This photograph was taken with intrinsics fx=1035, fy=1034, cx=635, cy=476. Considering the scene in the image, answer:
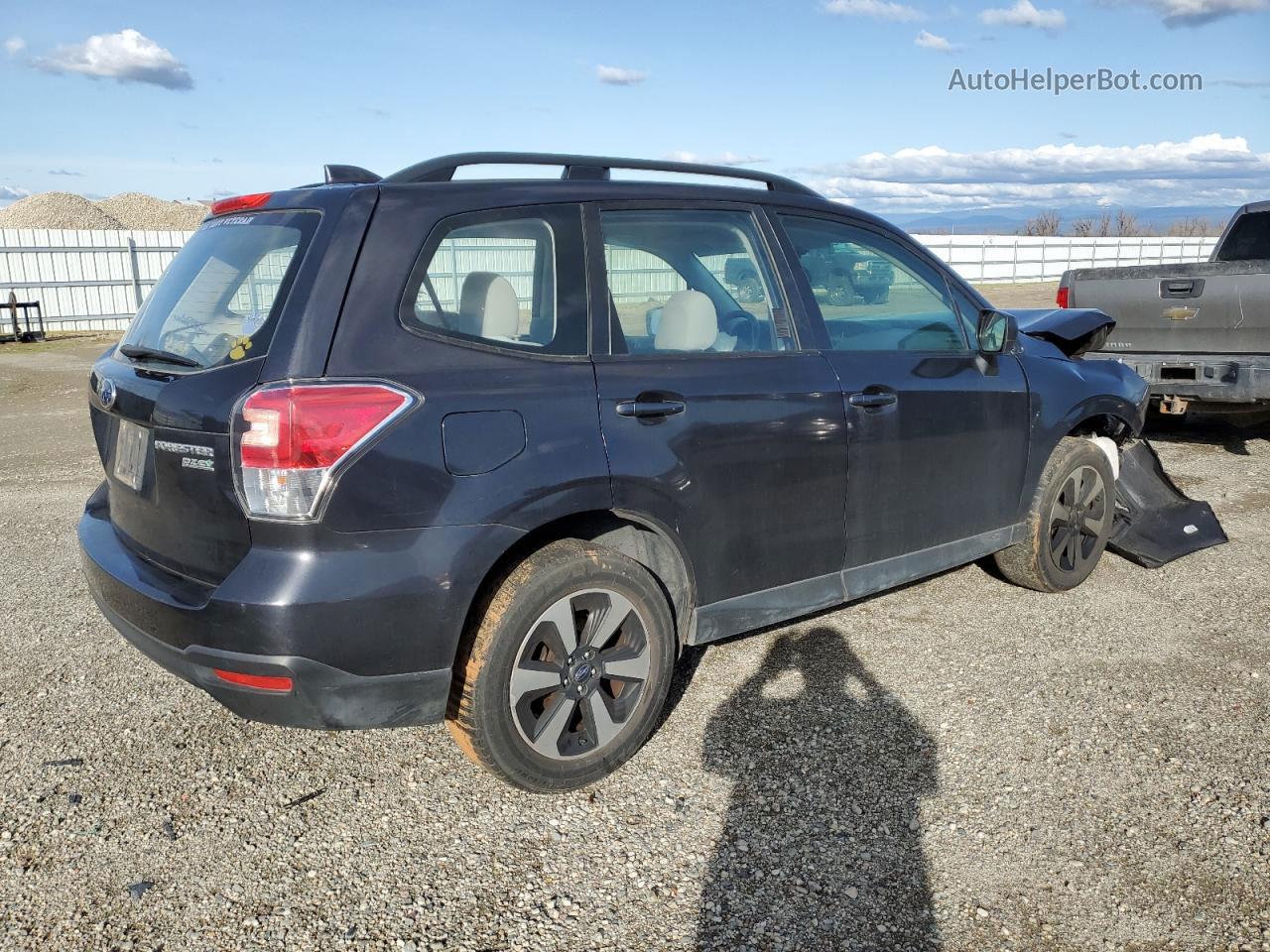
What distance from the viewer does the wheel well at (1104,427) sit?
512 centimetres

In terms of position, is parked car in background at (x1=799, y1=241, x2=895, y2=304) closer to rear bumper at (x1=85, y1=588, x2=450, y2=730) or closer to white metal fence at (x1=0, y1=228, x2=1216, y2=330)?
rear bumper at (x1=85, y1=588, x2=450, y2=730)

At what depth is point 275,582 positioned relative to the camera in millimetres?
2693

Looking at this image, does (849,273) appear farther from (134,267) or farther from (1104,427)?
(134,267)

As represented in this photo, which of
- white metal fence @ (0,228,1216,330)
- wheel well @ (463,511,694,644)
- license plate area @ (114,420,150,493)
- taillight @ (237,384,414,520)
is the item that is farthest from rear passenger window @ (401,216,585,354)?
white metal fence @ (0,228,1216,330)

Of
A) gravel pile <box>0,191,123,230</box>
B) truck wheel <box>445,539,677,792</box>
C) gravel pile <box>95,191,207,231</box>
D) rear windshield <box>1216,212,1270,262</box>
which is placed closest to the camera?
truck wheel <box>445,539,677,792</box>

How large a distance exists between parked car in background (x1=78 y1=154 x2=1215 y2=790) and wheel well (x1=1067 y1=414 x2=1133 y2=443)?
4.12 ft

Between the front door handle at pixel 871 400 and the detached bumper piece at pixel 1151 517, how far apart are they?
232 cm

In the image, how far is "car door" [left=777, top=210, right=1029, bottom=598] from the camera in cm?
388

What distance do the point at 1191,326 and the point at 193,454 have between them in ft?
24.0

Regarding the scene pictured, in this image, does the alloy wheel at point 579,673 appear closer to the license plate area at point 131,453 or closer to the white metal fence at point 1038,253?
the license plate area at point 131,453

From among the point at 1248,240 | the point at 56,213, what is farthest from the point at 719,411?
the point at 56,213

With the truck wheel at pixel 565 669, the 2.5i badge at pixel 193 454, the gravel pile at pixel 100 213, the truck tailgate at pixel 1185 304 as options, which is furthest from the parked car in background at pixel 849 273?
the gravel pile at pixel 100 213

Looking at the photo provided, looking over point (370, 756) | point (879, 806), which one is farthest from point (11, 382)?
point (879, 806)

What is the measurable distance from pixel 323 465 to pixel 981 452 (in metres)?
2.83
